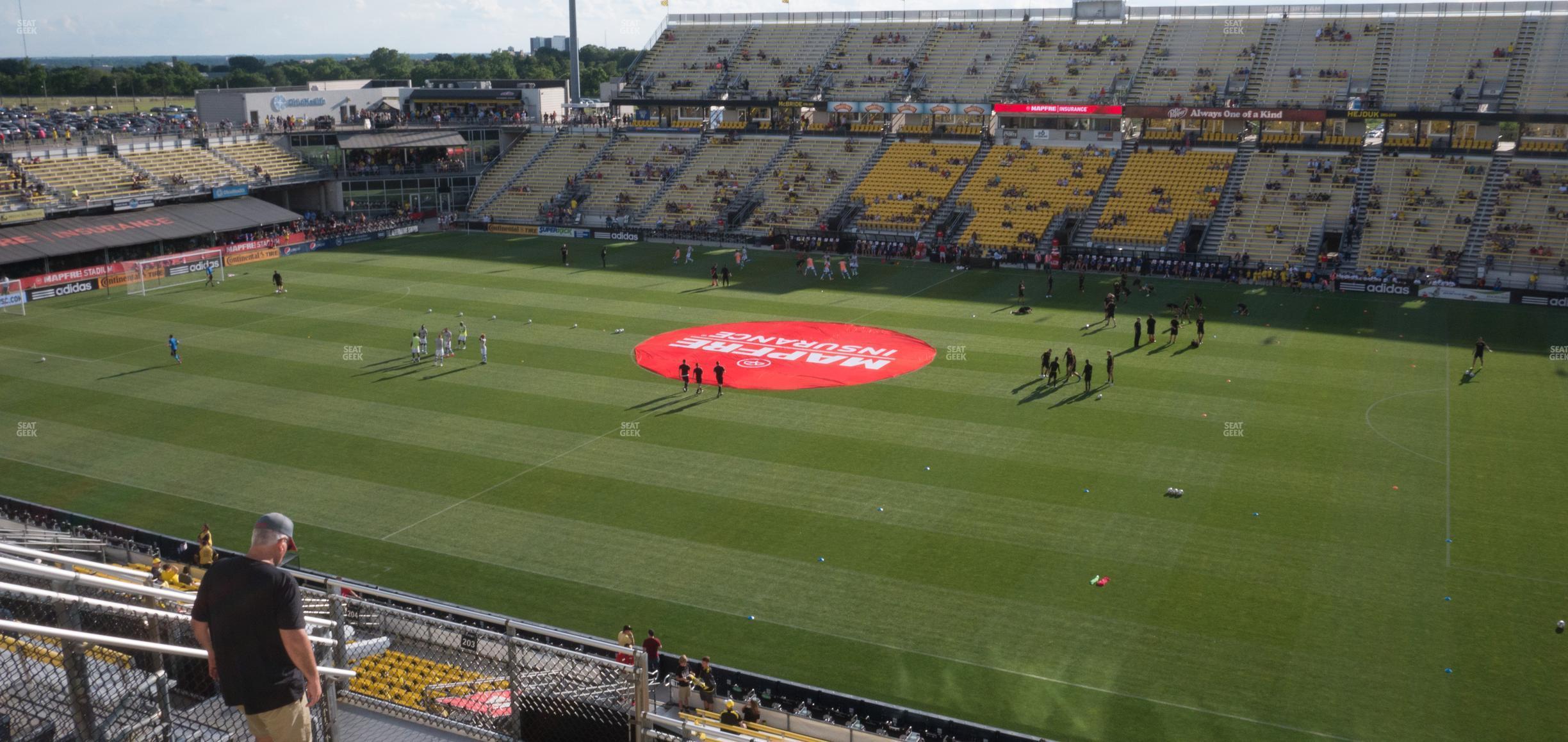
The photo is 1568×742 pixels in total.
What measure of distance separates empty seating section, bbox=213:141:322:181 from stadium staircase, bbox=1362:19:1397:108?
65376 mm

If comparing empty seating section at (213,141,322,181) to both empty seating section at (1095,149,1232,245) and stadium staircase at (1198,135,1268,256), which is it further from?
stadium staircase at (1198,135,1268,256)

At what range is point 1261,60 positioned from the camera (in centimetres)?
6975

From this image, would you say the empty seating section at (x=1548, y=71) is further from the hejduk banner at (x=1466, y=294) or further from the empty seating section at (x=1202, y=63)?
the hejduk banner at (x=1466, y=294)

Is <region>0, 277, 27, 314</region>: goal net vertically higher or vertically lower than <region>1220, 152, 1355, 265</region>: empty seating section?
lower

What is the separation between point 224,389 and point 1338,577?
33299 mm

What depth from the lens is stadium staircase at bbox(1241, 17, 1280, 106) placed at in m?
67.6

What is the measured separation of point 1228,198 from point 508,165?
50.3 m

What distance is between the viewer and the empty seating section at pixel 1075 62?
72625mm

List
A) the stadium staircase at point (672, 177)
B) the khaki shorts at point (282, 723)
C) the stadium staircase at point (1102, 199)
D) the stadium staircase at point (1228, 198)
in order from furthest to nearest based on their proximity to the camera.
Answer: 1. the stadium staircase at point (672, 177)
2. the stadium staircase at point (1102, 199)
3. the stadium staircase at point (1228, 198)
4. the khaki shorts at point (282, 723)

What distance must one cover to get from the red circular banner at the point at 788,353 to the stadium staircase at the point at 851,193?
911 inches

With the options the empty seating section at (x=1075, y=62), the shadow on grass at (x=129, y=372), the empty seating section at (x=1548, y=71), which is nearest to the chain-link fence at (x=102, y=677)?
the shadow on grass at (x=129, y=372)

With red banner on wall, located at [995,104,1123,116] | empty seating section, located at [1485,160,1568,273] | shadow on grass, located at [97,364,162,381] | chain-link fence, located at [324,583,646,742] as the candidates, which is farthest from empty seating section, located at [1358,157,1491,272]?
chain-link fence, located at [324,583,646,742]

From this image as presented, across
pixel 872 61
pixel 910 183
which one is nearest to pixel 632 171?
pixel 872 61

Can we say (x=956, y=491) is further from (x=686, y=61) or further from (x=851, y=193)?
(x=686, y=61)
